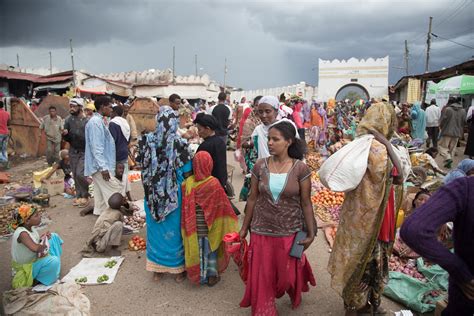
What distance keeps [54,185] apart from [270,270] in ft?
21.1

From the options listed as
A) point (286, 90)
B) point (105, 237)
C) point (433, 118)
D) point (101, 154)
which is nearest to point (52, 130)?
point (101, 154)

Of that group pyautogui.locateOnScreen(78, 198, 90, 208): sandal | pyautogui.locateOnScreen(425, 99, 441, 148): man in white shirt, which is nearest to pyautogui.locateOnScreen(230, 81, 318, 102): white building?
pyautogui.locateOnScreen(425, 99, 441, 148): man in white shirt

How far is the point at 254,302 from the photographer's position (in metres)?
2.99

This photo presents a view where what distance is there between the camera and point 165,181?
12.2 feet

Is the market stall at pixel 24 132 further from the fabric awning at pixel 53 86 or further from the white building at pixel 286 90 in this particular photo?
the white building at pixel 286 90

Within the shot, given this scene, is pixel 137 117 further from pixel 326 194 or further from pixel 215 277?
pixel 215 277

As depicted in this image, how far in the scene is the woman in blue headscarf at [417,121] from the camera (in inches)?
439

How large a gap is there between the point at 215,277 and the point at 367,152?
2250 millimetres

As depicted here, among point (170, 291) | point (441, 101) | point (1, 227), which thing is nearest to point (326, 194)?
point (170, 291)

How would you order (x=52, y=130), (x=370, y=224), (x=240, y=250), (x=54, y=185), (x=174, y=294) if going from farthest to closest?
(x=52, y=130) < (x=54, y=185) < (x=174, y=294) < (x=240, y=250) < (x=370, y=224)

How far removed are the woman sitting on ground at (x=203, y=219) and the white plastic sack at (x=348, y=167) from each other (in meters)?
1.38

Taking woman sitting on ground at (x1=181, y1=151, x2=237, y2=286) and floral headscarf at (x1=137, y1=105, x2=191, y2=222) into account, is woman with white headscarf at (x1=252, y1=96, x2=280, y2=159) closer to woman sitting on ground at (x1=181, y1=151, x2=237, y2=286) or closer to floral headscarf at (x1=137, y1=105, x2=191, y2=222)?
woman sitting on ground at (x1=181, y1=151, x2=237, y2=286)

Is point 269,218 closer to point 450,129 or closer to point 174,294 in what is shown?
point 174,294

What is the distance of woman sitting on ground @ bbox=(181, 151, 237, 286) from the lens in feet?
12.0
